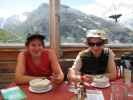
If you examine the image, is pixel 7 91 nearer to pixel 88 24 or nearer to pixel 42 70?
pixel 42 70

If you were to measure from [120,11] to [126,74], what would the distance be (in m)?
1.82

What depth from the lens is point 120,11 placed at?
4039 mm

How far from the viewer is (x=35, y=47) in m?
2.76

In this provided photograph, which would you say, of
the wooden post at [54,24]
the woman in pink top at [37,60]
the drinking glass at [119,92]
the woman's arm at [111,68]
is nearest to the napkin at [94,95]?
the drinking glass at [119,92]

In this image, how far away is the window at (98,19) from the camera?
3984 mm

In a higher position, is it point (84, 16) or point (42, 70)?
point (84, 16)

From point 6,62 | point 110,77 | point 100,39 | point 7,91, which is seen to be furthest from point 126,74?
point 6,62

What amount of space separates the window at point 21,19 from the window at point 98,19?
295 millimetres

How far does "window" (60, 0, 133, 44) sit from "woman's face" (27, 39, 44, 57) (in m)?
1.21

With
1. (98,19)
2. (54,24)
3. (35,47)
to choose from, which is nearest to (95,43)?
(35,47)

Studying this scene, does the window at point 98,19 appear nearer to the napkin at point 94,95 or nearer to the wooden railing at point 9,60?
the wooden railing at point 9,60

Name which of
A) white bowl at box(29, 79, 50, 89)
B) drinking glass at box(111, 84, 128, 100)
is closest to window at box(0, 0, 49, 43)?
white bowl at box(29, 79, 50, 89)

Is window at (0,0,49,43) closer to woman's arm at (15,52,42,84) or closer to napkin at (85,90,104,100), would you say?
woman's arm at (15,52,42,84)

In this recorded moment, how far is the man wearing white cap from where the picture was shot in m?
2.80
